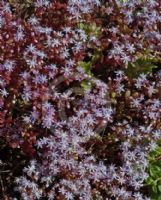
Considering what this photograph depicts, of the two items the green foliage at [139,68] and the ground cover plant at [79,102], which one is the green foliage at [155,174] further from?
the green foliage at [139,68]

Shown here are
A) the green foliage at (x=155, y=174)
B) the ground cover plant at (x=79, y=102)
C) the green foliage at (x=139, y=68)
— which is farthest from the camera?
the green foliage at (x=139, y=68)

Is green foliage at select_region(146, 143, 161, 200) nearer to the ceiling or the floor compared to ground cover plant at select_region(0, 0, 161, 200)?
nearer to the floor

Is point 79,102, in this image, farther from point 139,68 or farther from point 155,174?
point 155,174

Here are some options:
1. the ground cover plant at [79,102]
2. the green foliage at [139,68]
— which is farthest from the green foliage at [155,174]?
the green foliage at [139,68]

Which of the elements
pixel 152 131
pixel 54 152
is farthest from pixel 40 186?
pixel 152 131

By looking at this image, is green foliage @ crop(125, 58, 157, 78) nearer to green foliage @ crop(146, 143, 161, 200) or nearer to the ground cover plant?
the ground cover plant

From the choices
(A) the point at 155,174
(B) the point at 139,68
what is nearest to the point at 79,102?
(B) the point at 139,68

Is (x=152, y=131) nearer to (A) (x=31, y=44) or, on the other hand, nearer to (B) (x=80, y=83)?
(B) (x=80, y=83)

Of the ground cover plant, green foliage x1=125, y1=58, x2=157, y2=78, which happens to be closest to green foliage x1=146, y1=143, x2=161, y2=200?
the ground cover plant
